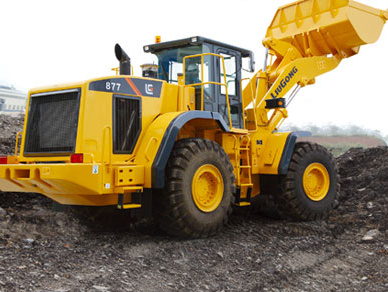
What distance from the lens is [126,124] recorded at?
258 inches

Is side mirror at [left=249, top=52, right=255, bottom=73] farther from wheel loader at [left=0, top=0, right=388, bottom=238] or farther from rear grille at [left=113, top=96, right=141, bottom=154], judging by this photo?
rear grille at [left=113, top=96, right=141, bottom=154]

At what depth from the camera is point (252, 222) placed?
813cm

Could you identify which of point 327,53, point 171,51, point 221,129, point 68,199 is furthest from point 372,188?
point 68,199

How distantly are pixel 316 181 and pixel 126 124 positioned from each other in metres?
3.85

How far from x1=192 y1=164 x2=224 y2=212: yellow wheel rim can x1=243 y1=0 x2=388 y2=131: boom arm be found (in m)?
2.15

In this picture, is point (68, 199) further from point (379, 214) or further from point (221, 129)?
point (379, 214)

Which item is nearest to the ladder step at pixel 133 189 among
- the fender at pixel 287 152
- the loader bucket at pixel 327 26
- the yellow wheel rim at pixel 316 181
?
the fender at pixel 287 152

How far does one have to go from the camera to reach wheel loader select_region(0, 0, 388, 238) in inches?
242

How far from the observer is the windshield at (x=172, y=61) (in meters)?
7.75

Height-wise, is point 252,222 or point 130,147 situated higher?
point 130,147

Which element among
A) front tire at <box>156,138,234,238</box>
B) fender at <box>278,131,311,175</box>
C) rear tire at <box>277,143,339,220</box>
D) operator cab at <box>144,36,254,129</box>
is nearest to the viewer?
front tire at <box>156,138,234,238</box>

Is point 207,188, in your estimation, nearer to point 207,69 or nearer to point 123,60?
point 207,69

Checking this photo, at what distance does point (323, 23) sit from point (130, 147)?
4.63 meters

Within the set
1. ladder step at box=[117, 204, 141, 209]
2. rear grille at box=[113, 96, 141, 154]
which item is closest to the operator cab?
rear grille at box=[113, 96, 141, 154]
